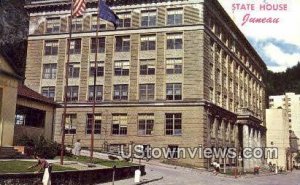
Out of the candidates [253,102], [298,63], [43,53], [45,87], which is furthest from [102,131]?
[298,63]

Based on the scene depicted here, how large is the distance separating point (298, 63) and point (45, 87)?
70.7 metres

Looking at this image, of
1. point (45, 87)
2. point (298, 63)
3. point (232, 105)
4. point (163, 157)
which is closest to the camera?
point (163, 157)

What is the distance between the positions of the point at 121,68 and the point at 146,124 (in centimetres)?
846

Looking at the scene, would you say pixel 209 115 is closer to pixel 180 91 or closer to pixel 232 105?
pixel 180 91

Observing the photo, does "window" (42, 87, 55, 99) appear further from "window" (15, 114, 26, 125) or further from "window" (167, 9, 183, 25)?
"window" (15, 114, 26, 125)

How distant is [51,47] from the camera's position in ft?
201

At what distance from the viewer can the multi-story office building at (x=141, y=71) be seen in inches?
2141

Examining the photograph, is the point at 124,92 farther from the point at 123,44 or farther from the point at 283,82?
the point at 283,82

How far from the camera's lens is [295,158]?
134 m

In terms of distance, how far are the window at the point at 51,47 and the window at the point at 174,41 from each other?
16254mm

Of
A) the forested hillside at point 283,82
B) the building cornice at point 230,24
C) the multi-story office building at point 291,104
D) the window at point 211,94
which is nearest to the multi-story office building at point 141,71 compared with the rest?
the window at point 211,94

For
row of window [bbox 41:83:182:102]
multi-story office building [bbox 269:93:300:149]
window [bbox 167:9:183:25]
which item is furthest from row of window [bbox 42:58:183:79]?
multi-story office building [bbox 269:93:300:149]

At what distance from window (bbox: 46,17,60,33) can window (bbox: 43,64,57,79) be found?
5.05m

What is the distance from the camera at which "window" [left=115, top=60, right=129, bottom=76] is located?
5772 cm
